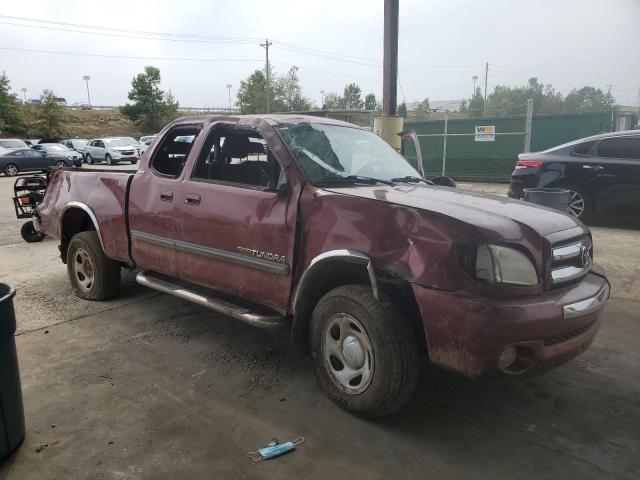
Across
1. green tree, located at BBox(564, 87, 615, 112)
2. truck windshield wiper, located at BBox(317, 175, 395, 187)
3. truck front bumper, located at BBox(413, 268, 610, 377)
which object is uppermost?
green tree, located at BBox(564, 87, 615, 112)

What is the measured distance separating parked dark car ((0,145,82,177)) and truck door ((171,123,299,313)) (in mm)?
21677

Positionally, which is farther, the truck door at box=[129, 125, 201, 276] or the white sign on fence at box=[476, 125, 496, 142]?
the white sign on fence at box=[476, 125, 496, 142]

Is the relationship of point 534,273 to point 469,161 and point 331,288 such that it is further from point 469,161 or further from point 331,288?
point 469,161

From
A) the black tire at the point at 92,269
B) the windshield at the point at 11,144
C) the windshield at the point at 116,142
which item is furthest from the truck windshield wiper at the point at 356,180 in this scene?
the windshield at the point at 11,144

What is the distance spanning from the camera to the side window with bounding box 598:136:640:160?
7.76m

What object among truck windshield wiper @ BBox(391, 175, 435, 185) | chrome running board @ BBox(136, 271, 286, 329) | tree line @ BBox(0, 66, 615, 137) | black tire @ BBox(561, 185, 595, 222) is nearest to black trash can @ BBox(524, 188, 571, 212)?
truck windshield wiper @ BBox(391, 175, 435, 185)

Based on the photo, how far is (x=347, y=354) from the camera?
3023 millimetres

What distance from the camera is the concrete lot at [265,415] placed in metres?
2.61

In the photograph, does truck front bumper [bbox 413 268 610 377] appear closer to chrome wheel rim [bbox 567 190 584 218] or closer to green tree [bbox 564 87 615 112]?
chrome wheel rim [bbox 567 190 584 218]

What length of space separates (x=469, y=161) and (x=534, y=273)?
12549 mm

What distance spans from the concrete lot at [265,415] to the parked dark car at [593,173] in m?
3.96

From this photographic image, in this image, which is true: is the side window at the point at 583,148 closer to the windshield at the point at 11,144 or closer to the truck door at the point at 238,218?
the truck door at the point at 238,218

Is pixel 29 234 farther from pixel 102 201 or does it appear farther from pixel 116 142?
pixel 116 142

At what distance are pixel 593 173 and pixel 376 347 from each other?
269 inches
